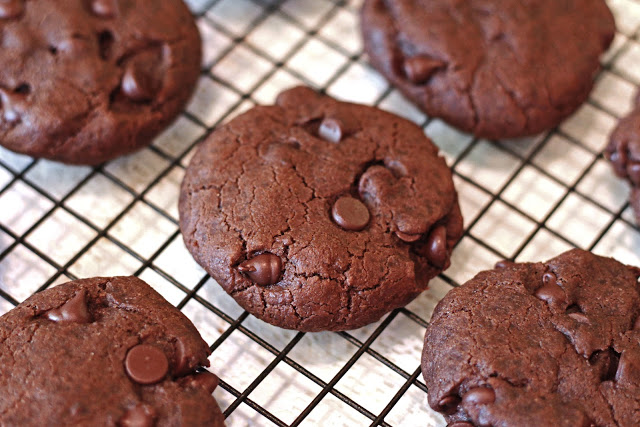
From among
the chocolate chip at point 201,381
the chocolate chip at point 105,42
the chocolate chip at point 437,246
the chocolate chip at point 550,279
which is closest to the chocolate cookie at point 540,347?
the chocolate chip at point 550,279

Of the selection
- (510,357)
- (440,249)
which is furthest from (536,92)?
(510,357)

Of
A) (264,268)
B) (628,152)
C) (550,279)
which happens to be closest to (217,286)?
(264,268)

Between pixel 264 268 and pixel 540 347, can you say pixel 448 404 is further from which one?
pixel 264 268

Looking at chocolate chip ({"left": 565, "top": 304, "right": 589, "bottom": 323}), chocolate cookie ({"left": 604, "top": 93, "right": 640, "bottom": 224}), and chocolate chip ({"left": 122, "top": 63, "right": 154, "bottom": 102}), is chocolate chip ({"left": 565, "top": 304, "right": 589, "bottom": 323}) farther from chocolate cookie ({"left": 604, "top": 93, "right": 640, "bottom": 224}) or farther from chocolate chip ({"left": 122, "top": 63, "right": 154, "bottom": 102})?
chocolate chip ({"left": 122, "top": 63, "right": 154, "bottom": 102})

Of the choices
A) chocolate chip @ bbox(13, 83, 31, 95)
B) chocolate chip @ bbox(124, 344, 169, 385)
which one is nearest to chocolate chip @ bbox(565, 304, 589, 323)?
chocolate chip @ bbox(124, 344, 169, 385)

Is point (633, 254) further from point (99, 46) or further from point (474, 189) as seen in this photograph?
point (99, 46)

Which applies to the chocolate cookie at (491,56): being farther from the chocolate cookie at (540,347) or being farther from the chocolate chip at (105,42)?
the chocolate chip at (105,42)
